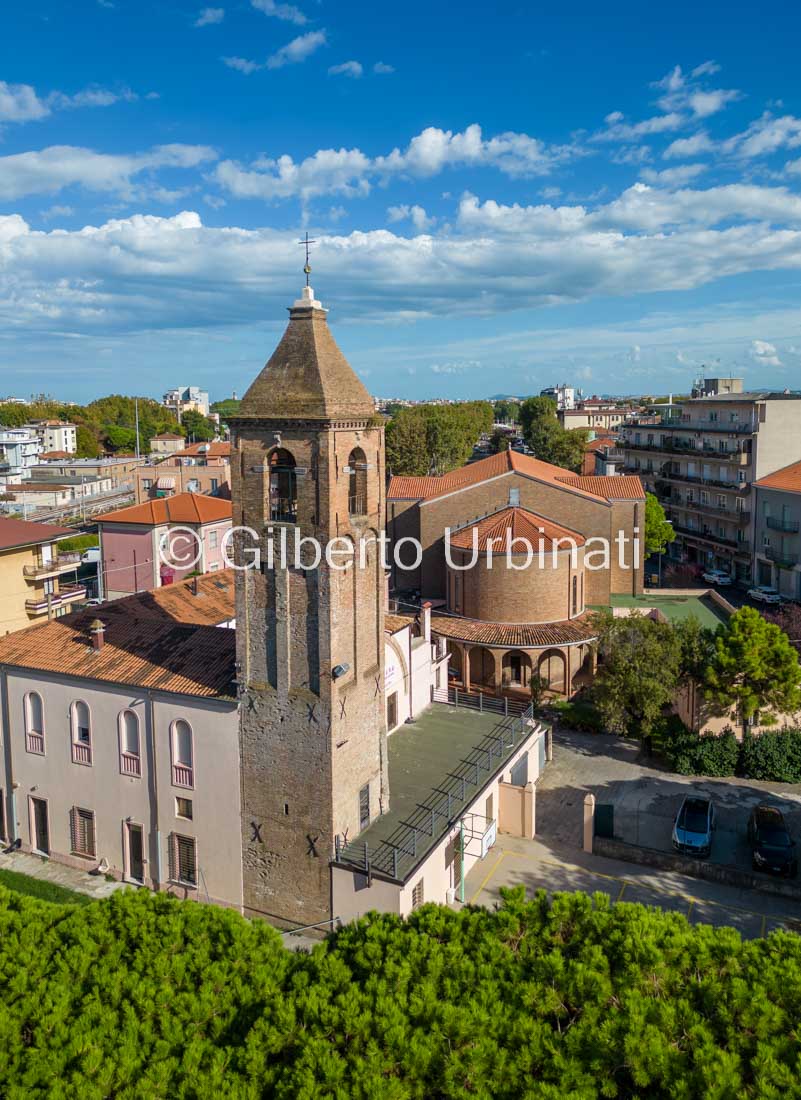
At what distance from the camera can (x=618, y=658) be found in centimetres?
3331

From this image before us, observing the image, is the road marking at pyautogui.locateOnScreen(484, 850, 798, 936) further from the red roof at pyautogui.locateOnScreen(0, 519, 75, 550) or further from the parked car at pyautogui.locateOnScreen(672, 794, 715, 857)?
the red roof at pyautogui.locateOnScreen(0, 519, 75, 550)

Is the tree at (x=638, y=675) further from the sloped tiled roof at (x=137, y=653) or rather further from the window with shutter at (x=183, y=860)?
the window with shutter at (x=183, y=860)

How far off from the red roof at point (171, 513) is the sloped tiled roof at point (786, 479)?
38510mm

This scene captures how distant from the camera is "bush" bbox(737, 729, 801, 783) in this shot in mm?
32188

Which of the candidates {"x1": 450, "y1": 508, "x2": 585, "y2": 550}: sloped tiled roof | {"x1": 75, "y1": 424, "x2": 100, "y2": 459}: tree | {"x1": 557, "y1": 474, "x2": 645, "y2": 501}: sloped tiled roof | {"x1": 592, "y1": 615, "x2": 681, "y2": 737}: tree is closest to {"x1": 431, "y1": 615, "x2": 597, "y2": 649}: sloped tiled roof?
{"x1": 450, "y1": 508, "x2": 585, "y2": 550}: sloped tiled roof

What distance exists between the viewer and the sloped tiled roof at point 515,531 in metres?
41.8

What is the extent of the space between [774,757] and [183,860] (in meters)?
22.8

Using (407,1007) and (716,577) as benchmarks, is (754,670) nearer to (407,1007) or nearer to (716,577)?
(407,1007)

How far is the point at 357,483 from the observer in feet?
74.4

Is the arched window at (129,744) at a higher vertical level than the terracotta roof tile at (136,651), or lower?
lower

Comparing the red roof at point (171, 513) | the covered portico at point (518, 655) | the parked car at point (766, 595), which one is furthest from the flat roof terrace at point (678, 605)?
the red roof at point (171, 513)

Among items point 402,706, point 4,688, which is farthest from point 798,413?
point 4,688

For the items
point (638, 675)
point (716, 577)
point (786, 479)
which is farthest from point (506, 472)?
point (716, 577)

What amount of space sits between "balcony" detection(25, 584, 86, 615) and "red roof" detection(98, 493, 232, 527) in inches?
484
